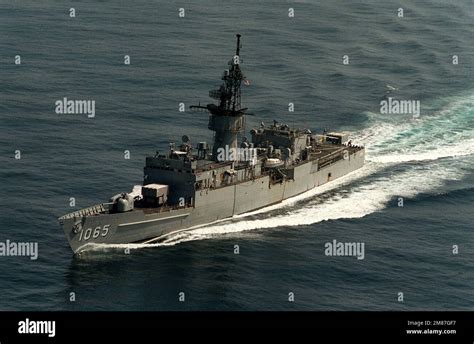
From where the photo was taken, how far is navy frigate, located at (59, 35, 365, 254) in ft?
311

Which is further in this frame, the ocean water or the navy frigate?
the navy frigate

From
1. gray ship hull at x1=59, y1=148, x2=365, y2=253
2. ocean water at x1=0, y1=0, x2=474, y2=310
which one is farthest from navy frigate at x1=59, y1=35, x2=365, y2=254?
ocean water at x1=0, y1=0, x2=474, y2=310

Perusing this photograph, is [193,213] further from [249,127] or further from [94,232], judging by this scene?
[249,127]

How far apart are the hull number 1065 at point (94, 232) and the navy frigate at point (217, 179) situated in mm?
90

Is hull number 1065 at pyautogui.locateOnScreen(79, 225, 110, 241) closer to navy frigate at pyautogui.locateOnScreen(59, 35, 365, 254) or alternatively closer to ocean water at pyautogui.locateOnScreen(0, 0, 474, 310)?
navy frigate at pyautogui.locateOnScreen(59, 35, 365, 254)

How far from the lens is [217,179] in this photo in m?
105

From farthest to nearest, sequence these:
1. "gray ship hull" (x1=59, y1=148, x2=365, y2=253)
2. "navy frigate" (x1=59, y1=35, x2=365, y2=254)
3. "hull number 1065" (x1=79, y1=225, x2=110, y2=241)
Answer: "navy frigate" (x1=59, y1=35, x2=365, y2=254), "gray ship hull" (x1=59, y1=148, x2=365, y2=253), "hull number 1065" (x1=79, y1=225, x2=110, y2=241)

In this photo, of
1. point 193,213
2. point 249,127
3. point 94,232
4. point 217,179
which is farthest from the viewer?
point 249,127

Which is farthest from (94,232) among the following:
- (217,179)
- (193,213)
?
(217,179)

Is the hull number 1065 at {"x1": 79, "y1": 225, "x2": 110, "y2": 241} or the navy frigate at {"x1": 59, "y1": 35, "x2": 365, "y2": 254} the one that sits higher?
the navy frigate at {"x1": 59, "y1": 35, "x2": 365, "y2": 254}

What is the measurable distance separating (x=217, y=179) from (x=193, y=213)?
5.73m

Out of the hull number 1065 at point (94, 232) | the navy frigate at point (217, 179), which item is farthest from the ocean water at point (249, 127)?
the navy frigate at point (217, 179)

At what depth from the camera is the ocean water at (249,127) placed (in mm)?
85875
